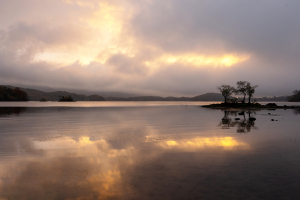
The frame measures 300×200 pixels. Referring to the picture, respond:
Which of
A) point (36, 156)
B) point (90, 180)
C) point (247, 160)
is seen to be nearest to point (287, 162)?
point (247, 160)

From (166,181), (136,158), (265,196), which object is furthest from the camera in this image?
(136,158)

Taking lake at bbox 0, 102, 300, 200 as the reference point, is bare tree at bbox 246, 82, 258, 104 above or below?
above

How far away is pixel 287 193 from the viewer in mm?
10562

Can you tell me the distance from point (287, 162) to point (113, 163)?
13.6 metres

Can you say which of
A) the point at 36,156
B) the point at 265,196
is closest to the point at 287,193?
the point at 265,196

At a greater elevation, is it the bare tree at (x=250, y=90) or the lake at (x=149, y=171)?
the bare tree at (x=250, y=90)

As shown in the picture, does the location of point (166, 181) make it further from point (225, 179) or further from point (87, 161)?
point (87, 161)

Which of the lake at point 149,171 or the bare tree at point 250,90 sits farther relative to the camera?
the bare tree at point 250,90

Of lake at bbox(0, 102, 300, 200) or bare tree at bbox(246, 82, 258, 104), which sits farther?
bare tree at bbox(246, 82, 258, 104)

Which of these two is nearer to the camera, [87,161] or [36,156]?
[87,161]

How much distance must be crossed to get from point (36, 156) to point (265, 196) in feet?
57.0

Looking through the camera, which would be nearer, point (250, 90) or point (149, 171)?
point (149, 171)

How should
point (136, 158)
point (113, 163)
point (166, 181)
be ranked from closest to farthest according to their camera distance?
point (166, 181) < point (113, 163) < point (136, 158)

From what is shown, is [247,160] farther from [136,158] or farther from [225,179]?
[136,158]
